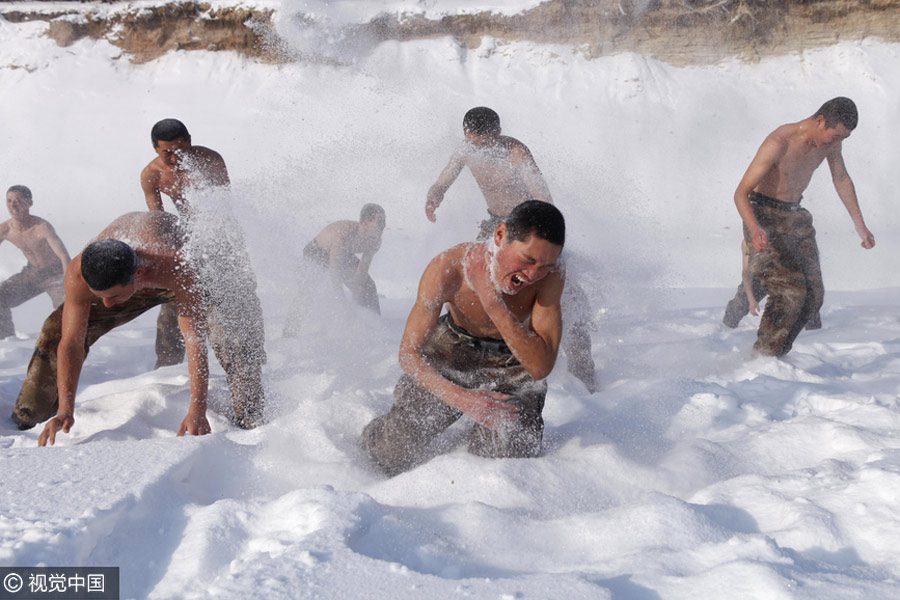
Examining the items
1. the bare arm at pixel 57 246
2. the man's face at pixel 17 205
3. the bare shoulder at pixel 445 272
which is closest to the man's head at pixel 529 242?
the bare shoulder at pixel 445 272

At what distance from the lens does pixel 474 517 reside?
2.19 metres

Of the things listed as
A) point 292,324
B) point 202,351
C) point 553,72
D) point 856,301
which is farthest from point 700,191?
point 202,351

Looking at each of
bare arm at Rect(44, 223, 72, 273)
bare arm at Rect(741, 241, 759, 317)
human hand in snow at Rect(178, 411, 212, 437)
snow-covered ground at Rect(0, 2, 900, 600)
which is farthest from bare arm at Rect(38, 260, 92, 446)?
bare arm at Rect(741, 241, 759, 317)

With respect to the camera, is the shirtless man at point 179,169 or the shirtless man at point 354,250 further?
the shirtless man at point 354,250

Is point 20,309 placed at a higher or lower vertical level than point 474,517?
lower

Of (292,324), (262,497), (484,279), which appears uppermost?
(484,279)

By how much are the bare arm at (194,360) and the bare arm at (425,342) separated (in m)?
0.90

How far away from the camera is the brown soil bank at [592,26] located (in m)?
11.3

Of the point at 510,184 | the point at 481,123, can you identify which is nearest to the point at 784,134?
the point at 510,184

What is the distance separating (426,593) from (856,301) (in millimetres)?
5672

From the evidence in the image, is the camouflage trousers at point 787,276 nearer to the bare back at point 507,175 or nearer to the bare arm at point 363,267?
the bare back at point 507,175

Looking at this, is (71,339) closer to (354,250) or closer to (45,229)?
(354,250)

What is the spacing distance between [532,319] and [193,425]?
142 cm

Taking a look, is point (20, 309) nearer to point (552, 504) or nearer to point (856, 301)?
point (552, 504)
